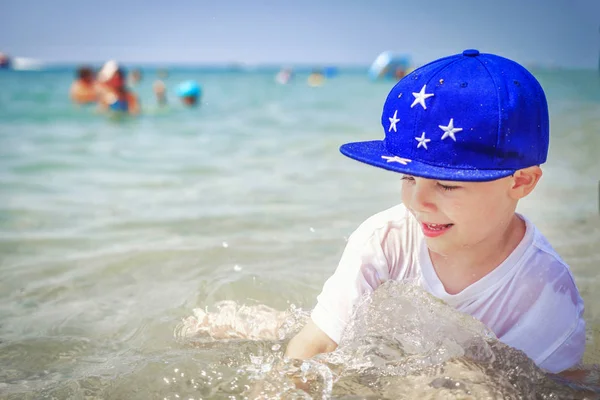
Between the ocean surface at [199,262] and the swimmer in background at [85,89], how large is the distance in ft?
13.9

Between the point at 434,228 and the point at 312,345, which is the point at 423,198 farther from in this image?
the point at 312,345

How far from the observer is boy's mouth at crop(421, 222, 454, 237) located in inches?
66.5

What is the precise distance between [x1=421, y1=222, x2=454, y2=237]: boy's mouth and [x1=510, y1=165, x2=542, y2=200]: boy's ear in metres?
0.20

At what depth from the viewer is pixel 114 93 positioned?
35.2 feet

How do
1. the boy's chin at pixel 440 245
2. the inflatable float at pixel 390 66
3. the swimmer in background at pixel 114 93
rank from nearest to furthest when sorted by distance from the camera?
the boy's chin at pixel 440 245, the swimmer in background at pixel 114 93, the inflatable float at pixel 390 66

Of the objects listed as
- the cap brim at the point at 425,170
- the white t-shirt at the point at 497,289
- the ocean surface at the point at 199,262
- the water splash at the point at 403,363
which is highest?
the cap brim at the point at 425,170

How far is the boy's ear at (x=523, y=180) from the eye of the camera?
164 cm

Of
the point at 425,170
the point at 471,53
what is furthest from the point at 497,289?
the point at 471,53

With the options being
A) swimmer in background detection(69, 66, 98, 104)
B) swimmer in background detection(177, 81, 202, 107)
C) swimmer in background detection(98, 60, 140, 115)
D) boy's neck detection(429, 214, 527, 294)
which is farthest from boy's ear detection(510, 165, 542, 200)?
swimmer in background detection(177, 81, 202, 107)

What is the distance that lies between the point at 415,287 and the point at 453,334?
0.60ft

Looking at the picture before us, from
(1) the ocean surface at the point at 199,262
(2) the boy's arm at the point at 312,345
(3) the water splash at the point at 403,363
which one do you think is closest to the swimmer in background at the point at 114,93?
(1) the ocean surface at the point at 199,262

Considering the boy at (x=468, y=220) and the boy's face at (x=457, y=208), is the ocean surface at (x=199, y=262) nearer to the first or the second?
the boy at (x=468, y=220)

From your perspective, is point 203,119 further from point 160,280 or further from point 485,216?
point 485,216

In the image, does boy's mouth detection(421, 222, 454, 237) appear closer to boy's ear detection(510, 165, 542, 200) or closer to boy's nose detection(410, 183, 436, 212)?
boy's nose detection(410, 183, 436, 212)
